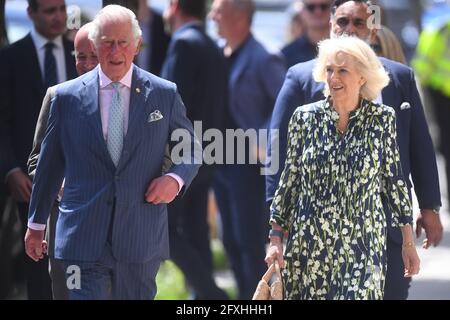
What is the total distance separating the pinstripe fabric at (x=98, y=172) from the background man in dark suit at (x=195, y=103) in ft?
7.24

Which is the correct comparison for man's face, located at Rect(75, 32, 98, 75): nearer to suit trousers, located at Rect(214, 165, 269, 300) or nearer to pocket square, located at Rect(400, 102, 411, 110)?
pocket square, located at Rect(400, 102, 411, 110)

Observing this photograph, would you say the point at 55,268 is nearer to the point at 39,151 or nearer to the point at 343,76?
the point at 39,151

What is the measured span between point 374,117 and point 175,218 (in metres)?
2.75

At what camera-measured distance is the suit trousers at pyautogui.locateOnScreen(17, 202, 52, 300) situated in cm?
757

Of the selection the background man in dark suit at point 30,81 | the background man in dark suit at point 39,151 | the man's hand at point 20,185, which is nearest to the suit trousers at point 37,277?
the background man in dark suit at point 30,81

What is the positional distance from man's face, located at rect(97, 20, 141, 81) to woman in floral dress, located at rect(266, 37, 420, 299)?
0.80 m

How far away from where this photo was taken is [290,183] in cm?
642

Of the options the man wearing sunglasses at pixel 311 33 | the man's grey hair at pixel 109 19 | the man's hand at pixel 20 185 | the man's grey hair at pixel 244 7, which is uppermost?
the man's grey hair at pixel 244 7

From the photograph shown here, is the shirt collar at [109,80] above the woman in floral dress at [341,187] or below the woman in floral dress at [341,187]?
above

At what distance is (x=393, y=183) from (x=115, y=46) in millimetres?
1364

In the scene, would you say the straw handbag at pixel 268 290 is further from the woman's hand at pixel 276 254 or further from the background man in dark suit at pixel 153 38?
the background man in dark suit at pixel 153 38

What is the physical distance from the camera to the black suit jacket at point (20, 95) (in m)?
7.53

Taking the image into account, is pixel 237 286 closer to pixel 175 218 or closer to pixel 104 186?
pixel 175 218
